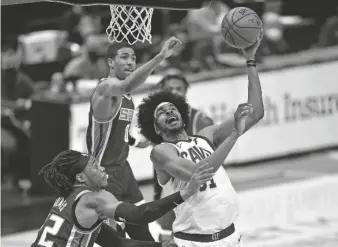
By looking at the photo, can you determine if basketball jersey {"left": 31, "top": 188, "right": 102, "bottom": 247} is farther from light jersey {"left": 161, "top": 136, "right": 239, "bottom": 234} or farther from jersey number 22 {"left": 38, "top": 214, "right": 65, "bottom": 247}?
light jersey {"left": 161, "top": 136, "right": 239, "bottom": 234}

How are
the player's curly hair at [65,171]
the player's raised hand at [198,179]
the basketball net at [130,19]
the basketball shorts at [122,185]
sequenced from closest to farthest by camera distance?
the player's raised hand at [198,179] < the player's curly hair at [65,171] < the basketball net at [130,19] < the basketball shorts at [122,185]

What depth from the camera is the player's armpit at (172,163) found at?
648 cm

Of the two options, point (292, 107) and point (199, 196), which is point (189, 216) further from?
point (292, 107)

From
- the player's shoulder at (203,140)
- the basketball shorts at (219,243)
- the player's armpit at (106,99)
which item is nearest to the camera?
the basketball shorts at (219,243)

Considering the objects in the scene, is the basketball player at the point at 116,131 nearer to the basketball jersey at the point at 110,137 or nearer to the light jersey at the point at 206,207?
the basketball jersey at the point at 110,137

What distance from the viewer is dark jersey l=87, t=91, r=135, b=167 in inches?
332

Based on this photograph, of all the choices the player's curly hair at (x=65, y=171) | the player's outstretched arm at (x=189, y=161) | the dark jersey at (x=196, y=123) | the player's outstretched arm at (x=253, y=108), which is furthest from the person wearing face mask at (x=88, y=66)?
the player's curly hair at (x=65, y=171)

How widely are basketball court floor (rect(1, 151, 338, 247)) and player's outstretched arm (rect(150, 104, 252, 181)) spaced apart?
10.1 ft

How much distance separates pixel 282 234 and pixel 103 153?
2840 millimetres

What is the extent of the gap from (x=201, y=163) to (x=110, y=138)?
229 centimetres

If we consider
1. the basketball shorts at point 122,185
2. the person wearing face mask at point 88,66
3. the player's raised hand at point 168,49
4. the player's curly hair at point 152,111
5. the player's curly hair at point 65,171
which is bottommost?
the basketball shorts at point 122,185

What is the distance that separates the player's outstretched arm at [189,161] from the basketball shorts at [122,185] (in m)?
1.61

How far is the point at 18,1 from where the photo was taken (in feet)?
24.6

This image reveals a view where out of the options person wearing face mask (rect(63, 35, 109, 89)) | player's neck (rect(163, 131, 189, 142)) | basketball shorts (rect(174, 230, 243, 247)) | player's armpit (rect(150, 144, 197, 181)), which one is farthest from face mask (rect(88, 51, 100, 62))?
basketball shorts (rect(174, 230, 243, 247))
